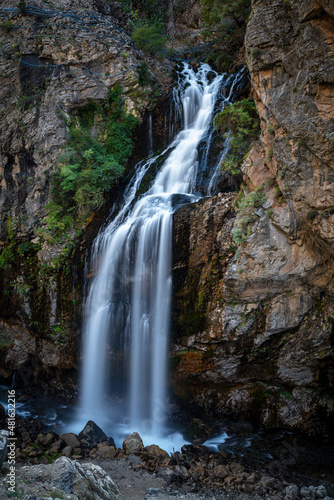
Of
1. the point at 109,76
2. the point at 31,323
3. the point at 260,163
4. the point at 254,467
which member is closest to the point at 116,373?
the point at 31,323

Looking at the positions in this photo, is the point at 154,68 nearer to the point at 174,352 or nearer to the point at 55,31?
the point at 55,31

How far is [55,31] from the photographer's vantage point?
555 inches

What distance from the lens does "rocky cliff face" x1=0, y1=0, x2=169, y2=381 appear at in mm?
10875

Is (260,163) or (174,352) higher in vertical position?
(260,163)

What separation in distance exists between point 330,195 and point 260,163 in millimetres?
2419

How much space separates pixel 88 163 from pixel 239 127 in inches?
235

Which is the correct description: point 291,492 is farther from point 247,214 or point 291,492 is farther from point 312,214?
point 247,214

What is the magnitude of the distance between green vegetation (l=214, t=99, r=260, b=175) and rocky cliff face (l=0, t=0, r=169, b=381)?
17.4ft

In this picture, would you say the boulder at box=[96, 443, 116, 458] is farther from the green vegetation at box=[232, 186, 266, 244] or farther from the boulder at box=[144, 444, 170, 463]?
the green vegetation at box=[232, 186, 266, 244]

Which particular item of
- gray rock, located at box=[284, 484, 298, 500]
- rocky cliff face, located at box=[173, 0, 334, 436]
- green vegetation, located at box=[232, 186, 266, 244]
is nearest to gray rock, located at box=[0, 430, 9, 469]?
gray rock, located at box=[284, 484, 298, 500]

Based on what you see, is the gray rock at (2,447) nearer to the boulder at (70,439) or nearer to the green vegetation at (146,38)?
the boulder at (70,439)

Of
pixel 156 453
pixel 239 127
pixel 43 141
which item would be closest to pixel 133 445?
pixel 156 453

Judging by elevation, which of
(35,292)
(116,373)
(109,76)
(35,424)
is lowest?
(35,424)

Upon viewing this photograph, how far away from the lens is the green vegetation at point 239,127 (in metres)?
9.50
